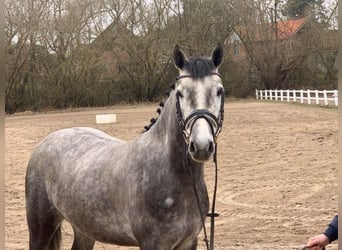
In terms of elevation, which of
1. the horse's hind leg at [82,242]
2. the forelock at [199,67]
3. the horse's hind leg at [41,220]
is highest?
the forelock at [199,67]

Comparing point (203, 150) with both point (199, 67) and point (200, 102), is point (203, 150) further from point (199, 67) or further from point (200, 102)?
point (199, 67)

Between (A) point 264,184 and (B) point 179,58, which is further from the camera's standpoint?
(A) point 264,184

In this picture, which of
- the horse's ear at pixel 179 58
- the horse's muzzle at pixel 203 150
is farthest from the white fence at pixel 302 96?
the horse's muzzle at pixel 203 150

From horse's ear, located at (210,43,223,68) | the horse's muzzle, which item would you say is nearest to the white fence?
horse's ear, located at (210,43,223,68)

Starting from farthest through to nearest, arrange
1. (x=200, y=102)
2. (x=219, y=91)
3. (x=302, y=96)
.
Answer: (x=302, y=96) → (x=219, y=91) → (x=200, y=102)

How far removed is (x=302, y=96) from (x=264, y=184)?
17831 mm

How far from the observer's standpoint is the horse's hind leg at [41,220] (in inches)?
150

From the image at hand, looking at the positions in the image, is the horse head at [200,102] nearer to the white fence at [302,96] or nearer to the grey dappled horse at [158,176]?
the grey dappled horse at [158,176]

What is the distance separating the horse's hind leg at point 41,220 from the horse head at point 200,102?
1625 mm

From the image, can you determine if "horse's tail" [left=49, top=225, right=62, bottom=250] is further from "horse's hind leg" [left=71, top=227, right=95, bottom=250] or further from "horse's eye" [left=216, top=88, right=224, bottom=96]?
"horse's eye" [left=216, top=88, right=224, bottom=96]

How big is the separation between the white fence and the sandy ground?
5689mm

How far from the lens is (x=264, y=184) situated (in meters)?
8.27

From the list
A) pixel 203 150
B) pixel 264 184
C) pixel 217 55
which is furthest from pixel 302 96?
pixel 203 150

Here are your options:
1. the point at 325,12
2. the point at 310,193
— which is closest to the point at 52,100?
the point at 325,12
